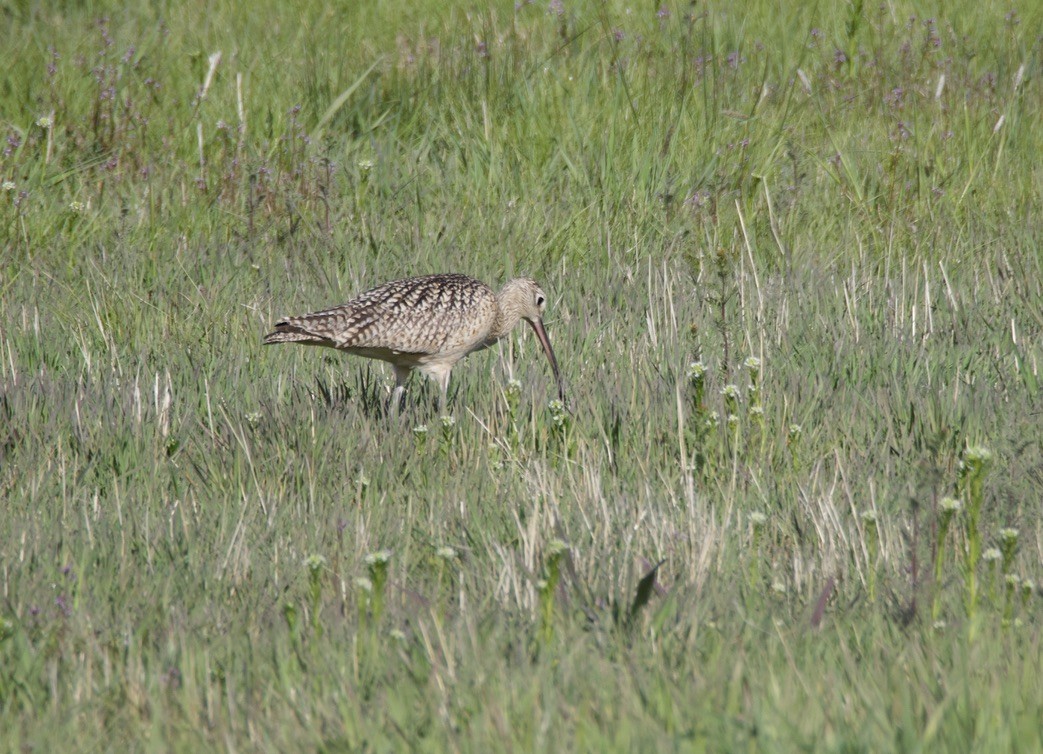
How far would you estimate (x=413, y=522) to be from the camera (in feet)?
12.7

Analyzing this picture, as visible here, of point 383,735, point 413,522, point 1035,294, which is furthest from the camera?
point 1035,294

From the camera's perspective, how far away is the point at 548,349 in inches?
221

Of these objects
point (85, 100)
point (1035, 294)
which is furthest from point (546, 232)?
point (85, 100)

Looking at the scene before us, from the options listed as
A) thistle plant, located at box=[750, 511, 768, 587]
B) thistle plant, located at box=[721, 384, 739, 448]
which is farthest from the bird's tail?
thistle plant, located at box=[750, 511, 768, 587]

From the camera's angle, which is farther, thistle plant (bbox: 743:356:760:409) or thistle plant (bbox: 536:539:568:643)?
thistle plant (bbox: 743:356:760:409)

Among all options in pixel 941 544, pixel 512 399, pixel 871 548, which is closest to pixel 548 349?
pixel 512 399

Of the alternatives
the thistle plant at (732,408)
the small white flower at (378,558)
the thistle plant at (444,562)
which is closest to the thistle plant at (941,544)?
the thistle plant at (732,408)

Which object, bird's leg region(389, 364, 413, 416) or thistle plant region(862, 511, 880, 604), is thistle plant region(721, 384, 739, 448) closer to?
thistle plant region(862, 511, 880, 604)

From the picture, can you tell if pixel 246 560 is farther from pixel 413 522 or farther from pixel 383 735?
pixel 383 735

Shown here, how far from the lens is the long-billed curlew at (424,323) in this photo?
5.32 meters

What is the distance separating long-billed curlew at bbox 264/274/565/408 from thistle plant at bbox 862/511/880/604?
168 cm

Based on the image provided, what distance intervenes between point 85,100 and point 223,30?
69.4 inches

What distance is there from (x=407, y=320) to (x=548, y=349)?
2.02 ft

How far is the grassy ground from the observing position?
2844 millimetres
